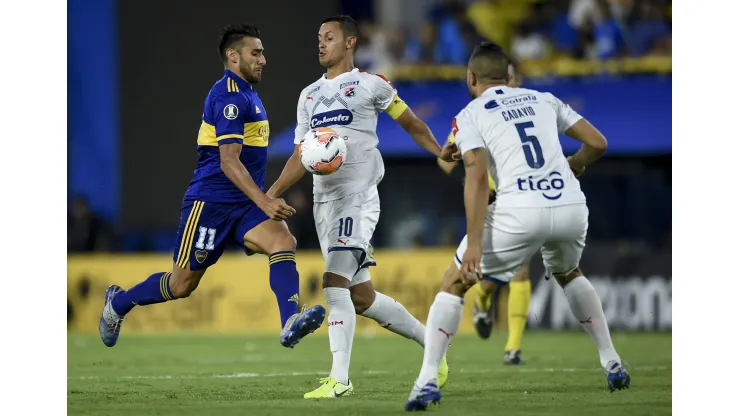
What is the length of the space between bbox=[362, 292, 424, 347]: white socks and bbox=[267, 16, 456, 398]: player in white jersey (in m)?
0.08

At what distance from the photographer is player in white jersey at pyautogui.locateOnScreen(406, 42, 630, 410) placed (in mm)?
6613

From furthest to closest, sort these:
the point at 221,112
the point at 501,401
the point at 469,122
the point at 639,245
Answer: the point at 639,245 < the point at 221,112 < the point at 501,401 < the point at 469,122

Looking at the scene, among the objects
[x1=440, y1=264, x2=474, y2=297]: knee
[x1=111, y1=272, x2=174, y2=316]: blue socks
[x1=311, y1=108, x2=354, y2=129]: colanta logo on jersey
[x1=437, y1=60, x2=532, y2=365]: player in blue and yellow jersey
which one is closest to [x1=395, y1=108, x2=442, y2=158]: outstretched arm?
[x1=311, y1=108, x2=354, y2=129]: colanta logo on jersey

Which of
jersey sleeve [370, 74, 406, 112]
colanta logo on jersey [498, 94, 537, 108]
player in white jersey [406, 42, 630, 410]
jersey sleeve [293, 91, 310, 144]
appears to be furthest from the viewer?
jersey sleeve [293, 91, 310, 144]

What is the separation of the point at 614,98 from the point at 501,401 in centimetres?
1184

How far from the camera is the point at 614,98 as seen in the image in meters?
18.4

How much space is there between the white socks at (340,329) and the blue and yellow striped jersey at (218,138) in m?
0.96

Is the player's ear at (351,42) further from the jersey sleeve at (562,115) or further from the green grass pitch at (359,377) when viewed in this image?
the green grass pitch at (359,377)

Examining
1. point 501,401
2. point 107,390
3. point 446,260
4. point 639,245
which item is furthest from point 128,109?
point 501,401

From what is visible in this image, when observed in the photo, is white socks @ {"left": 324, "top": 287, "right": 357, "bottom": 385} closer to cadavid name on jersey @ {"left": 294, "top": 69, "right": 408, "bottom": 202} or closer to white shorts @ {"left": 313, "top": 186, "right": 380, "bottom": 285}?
white shorts @ {"left": 313, "top": 186, "right": 380, "bottom": 285}

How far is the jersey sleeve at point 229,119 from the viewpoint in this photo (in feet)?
25.4

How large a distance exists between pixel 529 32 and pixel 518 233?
42.9 ft

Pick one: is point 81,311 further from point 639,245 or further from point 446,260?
point 639,245

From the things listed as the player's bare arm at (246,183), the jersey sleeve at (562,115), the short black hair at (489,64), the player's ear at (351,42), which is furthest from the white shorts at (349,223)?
the jersey sleeve at (562,115)
